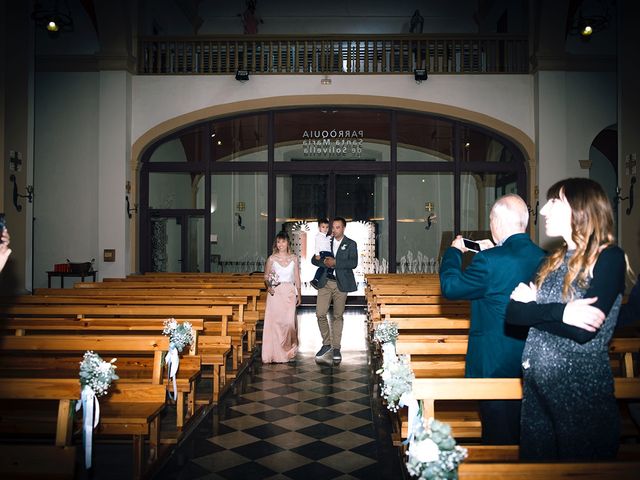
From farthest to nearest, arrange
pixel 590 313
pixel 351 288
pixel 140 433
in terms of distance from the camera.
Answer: pixel 351 288 < pixel 140 433 < pixel 590 313

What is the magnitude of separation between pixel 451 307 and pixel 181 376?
276 centimetres

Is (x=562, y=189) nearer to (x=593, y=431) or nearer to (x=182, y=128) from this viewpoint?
(x=593, y=431)

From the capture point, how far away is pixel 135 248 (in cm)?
1194

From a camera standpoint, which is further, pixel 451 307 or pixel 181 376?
pixel 451 307

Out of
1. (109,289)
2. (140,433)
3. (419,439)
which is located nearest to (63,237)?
(109,289)

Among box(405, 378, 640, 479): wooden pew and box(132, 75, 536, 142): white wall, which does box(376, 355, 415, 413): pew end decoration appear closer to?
box(405, 378, 640, 479): wooden pew

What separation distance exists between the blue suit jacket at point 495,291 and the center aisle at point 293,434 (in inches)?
50.4

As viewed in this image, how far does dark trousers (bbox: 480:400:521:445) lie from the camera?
2678 millimetres

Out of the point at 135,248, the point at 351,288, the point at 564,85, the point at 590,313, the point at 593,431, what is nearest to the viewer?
the point at 590,313

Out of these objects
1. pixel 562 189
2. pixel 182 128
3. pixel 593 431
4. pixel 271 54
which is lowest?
pixel 593 431

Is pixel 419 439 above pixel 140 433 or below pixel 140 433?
above

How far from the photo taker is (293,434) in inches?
173

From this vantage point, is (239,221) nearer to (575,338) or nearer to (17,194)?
(17,194)

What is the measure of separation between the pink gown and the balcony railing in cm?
604
